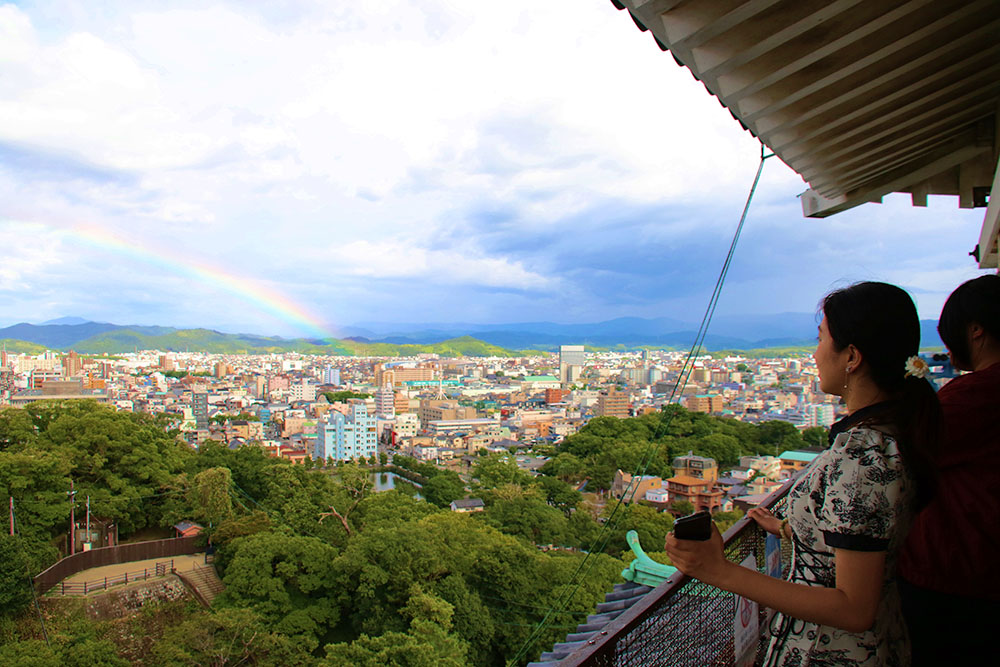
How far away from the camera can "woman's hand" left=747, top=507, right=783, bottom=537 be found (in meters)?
0.89

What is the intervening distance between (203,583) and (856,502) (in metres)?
9.98

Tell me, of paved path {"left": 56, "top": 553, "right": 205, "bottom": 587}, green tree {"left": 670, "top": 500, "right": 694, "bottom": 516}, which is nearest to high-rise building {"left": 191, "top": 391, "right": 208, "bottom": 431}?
paved path {"left": 56, "top": 553, "right": 205, "bottom": 587}

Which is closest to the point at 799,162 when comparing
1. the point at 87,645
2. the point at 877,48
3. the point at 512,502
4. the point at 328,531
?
the point at 877,48

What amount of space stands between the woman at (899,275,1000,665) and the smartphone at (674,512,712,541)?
0.34 m

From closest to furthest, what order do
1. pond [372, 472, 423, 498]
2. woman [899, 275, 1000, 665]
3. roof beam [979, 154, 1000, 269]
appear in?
woman [899, 275, 1000, 665], roof beam [979, 154, 1000, 269], pond [372, 472, 423, 498]

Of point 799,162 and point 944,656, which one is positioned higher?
point 799,162

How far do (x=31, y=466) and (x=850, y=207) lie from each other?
10582mm

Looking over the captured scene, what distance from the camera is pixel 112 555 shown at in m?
8.71

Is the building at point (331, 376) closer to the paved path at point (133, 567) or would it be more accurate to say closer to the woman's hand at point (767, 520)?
the paved path at point (133, 567)

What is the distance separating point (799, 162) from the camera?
5.29 feet

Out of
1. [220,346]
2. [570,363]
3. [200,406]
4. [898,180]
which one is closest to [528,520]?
[898,180]

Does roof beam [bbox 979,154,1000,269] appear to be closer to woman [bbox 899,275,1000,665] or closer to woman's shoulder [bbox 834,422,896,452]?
woman [bbox 899,275,1000,665]

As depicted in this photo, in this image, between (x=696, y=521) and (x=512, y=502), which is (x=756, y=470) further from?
(x=696, y=521)

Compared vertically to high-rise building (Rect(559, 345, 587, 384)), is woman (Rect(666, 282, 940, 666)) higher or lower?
higher
